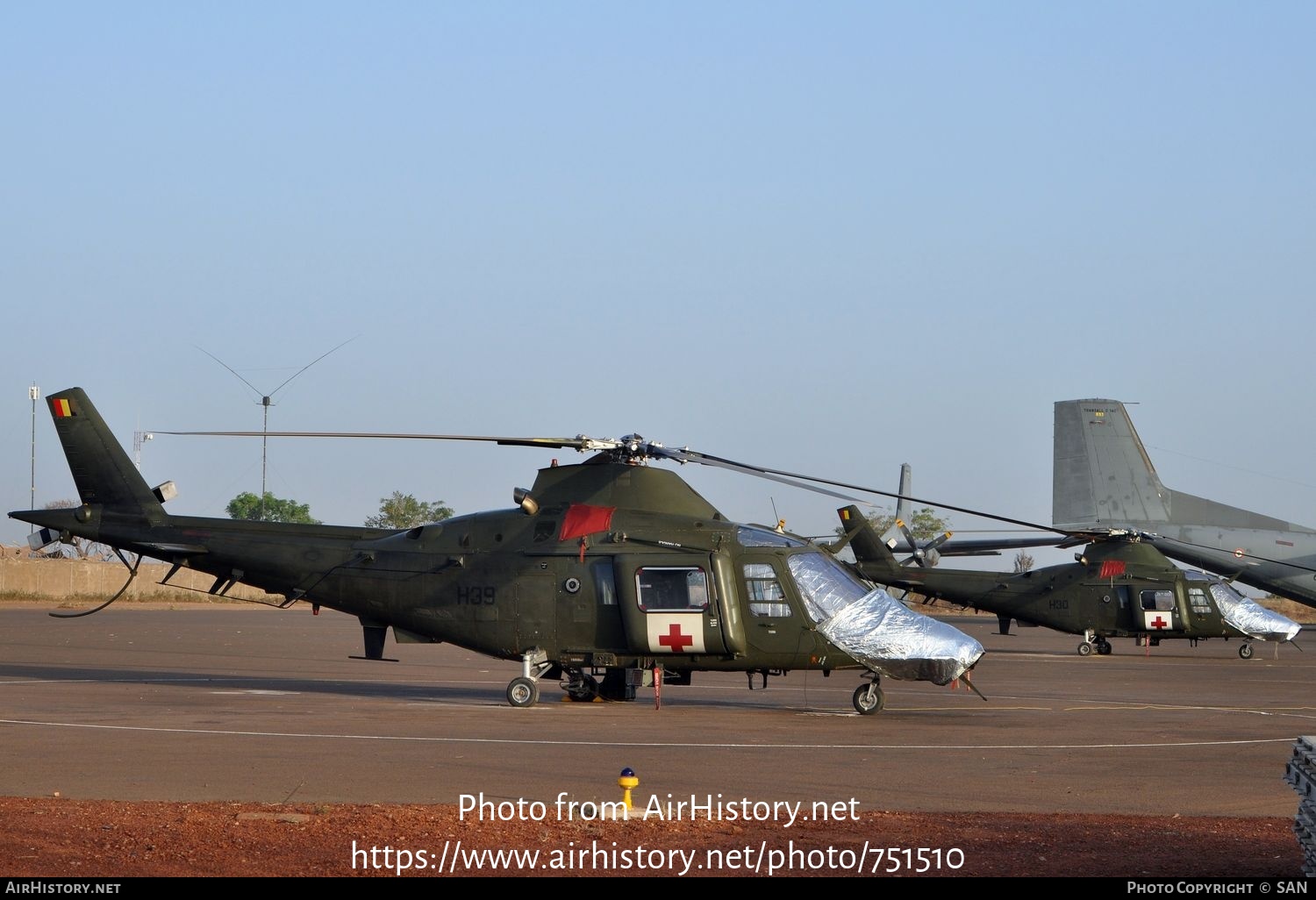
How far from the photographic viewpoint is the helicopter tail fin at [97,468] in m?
19.7

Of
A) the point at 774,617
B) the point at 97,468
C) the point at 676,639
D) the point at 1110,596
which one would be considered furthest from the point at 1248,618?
the point at 97,468

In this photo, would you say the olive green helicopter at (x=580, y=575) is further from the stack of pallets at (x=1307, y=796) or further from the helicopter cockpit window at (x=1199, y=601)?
the helicopter cockpit window at (x=1199, y=601)

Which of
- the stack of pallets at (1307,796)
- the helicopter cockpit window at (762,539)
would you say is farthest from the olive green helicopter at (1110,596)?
the stack of pallets at (1307,796)

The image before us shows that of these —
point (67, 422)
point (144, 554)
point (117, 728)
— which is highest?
point (67, 422)

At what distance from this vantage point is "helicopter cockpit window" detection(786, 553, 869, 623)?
17.2m

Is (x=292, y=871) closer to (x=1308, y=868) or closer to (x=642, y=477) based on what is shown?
(x=1308, y=868)

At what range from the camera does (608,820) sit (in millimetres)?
9227

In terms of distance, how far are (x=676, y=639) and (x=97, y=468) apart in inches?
347

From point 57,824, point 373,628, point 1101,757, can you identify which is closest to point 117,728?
point 373,628

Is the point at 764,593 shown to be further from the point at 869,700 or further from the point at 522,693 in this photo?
the point at 522,693

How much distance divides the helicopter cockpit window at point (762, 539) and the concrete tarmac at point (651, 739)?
2.14m

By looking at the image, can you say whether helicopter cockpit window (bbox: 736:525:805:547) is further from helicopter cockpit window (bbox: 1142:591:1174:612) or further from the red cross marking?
helicopter cockpit window (bbox: 1142:591:1174:612)

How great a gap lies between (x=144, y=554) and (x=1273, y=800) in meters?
15.1
